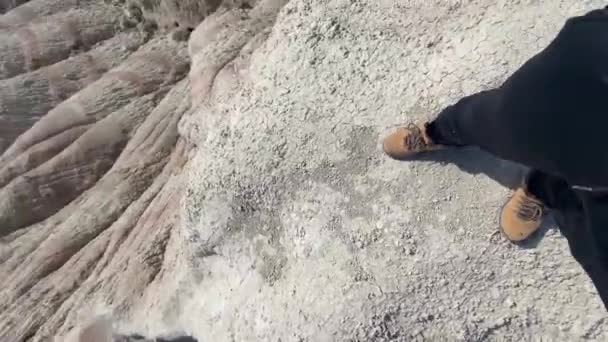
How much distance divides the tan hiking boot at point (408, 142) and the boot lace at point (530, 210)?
15.9 inches

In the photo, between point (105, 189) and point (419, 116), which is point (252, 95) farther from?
point (105, 189)

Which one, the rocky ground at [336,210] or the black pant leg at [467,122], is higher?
the black pant leg at [467,122]

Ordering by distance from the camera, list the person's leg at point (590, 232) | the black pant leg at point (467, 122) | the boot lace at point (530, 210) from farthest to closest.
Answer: the boot lace at point (530, 210) < the black pant leg at point (467, 122) < the person's leg at point (590, 232)

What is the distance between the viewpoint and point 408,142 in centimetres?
277

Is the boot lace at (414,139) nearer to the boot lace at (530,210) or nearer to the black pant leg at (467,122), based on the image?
the black pant leg at (467,122)

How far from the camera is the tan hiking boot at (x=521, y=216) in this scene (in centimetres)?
238

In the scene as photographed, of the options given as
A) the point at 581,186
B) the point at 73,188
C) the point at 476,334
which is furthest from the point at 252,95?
the point at 73,188

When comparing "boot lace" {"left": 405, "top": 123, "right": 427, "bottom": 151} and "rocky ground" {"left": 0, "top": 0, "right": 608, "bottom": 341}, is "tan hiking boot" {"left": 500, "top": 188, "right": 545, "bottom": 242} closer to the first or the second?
"rocky ground" {"left": 0, "top": 0, "right": 608, "bottom": 341}

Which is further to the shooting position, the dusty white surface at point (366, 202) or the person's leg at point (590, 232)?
the dusty white surface at point (366, 202)

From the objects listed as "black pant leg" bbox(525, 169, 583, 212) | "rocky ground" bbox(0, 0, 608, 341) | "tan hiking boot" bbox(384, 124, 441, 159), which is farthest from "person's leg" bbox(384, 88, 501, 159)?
"black pant leg" bbox(525, 169, 583, 212)

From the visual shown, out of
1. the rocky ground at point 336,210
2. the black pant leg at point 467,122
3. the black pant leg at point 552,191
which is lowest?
the rocky ground at point 336,210

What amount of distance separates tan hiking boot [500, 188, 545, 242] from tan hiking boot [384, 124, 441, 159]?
1.18 ft

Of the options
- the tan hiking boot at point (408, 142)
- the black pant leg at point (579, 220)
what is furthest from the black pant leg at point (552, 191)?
the tan hiking boot at point (408, 142)

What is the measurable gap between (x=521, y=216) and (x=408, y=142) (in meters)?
0.55
